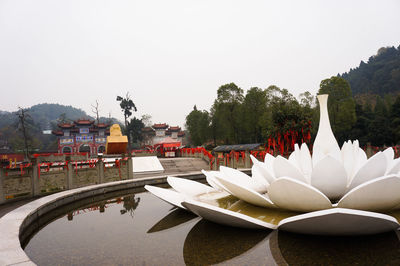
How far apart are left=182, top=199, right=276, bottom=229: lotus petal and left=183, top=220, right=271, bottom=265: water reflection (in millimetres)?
206

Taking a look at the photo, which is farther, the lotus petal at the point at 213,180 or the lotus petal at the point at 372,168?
the lotus petal at the point at 213,180

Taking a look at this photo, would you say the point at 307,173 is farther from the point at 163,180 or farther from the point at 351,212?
the point at 163,180

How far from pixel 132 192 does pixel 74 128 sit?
34.9 meters

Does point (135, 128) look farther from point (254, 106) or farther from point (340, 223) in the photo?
point (340, 223)

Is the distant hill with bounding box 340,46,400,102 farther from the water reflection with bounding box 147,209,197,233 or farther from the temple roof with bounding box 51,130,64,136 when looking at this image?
the water reflection with bounding box 147,209,197,233

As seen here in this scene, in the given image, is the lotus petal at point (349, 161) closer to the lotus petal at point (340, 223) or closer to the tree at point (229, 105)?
the lotus petal at point (340, 223)

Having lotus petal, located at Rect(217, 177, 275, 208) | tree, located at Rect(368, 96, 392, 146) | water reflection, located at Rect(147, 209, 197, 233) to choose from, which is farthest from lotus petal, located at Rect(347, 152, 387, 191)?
tree, located at Rect(368, 96, 392, 146)

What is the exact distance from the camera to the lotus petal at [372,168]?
11.3 feet

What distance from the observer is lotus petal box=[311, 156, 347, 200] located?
347 cm

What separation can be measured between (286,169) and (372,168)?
1.10 m

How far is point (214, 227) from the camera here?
13.7 ft

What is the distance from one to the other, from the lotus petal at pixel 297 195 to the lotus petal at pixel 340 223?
310 mm

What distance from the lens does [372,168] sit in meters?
3.53

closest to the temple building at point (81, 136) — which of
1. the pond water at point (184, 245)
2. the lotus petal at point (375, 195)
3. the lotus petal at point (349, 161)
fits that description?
the pond water at point (184, 245)
